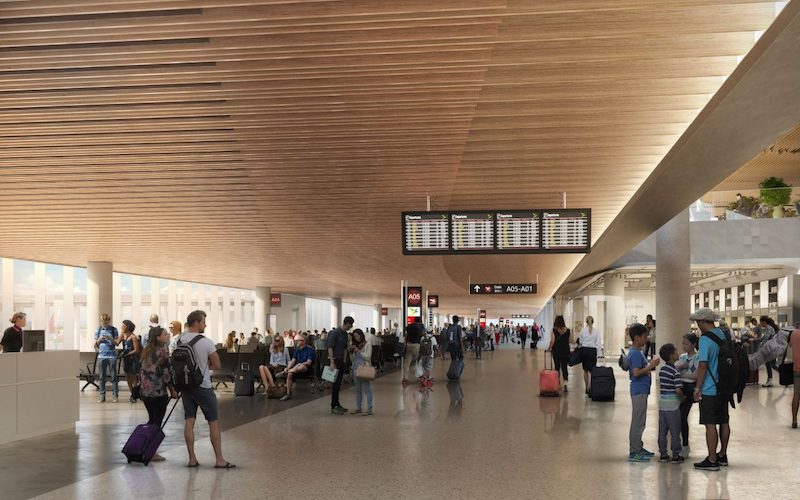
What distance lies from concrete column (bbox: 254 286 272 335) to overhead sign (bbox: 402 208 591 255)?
28633mm

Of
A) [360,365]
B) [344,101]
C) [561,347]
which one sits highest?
[344,101]

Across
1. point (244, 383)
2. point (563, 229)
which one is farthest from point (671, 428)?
point (244, 383)

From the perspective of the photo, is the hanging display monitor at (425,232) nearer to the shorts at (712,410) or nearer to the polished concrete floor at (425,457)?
the polished concrete floor at (425,457)

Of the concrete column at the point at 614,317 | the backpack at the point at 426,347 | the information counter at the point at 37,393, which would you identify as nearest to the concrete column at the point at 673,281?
the backpack at the point at 426,347

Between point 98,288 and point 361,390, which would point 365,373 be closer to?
point 361,390

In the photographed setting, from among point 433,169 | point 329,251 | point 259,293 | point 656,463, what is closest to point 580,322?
point 259,293

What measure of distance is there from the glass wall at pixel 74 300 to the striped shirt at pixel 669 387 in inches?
843

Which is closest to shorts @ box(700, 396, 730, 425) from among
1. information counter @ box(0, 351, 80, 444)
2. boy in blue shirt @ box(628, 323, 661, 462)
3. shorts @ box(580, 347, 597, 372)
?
boy in blue shirt @ box(628, 323, 661, 462)

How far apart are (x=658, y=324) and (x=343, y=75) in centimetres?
1597

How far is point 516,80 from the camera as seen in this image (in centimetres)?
803

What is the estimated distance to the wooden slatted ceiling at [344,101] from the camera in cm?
655

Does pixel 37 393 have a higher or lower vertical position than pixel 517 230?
lower

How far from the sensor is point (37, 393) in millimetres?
10961

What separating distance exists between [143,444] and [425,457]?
9.56ft
